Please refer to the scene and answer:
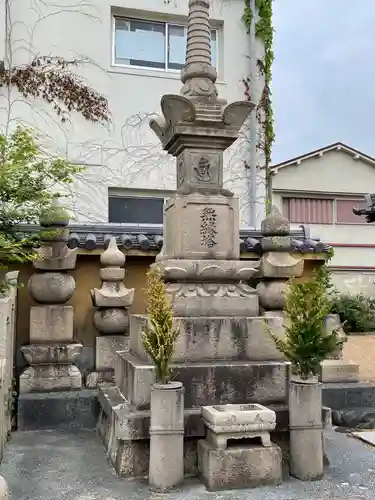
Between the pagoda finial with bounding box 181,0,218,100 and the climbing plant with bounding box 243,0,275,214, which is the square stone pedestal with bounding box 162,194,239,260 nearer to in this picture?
the pagoda finial with bounding box 181,0,218,100

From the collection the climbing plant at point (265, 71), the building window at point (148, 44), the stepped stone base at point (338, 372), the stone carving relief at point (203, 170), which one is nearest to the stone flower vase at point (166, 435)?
the stone carving relief at point (203, 170)

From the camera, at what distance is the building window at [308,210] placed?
2002cm

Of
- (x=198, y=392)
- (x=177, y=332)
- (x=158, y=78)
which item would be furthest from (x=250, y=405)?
(x=158, y=78)

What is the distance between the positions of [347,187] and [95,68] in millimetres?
11665

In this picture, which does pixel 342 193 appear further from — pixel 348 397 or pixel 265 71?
pixel 348 397

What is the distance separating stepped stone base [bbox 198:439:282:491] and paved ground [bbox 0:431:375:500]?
0.09 metres

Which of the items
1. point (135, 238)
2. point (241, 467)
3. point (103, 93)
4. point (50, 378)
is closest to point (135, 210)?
point (103, 93)

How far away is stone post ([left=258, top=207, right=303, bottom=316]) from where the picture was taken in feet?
27.8

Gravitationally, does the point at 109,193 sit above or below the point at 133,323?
above

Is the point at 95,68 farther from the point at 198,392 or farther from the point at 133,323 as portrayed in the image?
the point at 198,392

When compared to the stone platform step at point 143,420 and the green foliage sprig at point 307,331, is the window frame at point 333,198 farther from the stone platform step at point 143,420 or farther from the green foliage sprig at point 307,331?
the green foliage sprig at point 307,331

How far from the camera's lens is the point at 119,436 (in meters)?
5.18

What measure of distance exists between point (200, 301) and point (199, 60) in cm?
309

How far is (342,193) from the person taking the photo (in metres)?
20.5
